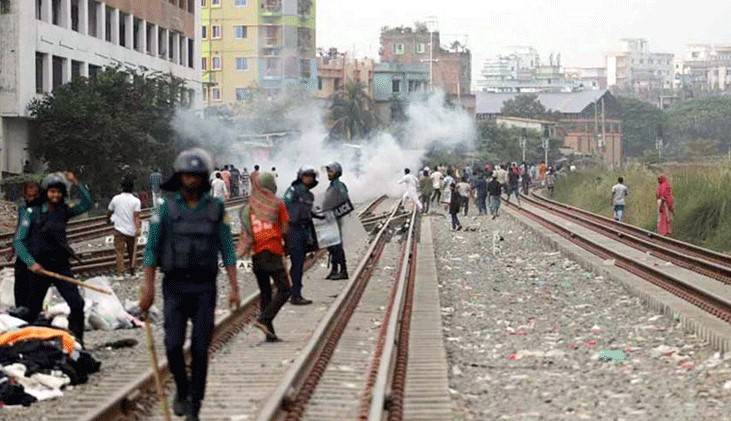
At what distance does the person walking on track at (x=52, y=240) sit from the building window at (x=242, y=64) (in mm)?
102763

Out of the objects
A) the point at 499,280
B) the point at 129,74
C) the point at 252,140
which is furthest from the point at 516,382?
the point at 252,140

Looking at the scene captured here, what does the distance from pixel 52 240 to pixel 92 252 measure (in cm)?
1292

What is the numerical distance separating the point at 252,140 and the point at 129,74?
14.0m

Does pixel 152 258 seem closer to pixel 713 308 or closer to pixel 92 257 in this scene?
pixel 713 308

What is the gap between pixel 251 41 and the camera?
377 feet

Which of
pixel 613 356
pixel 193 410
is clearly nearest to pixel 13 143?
pixel 613 356

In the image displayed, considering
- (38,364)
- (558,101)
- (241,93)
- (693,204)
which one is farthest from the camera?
(558,101)

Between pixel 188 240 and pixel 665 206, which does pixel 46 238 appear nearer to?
pixel 188 240

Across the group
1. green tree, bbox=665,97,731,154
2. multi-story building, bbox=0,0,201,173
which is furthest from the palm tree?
green tree, bbox=665,97,731,154

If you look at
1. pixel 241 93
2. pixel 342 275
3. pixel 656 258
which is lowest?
pixel 656 258

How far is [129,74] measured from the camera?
183 ft

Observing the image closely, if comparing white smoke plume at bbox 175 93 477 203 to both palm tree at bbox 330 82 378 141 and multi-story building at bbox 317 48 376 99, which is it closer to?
palm tree at bbox 330 82 378 141

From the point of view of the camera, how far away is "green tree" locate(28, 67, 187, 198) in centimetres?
4906

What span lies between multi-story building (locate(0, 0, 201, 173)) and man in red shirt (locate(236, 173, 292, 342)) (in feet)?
125
